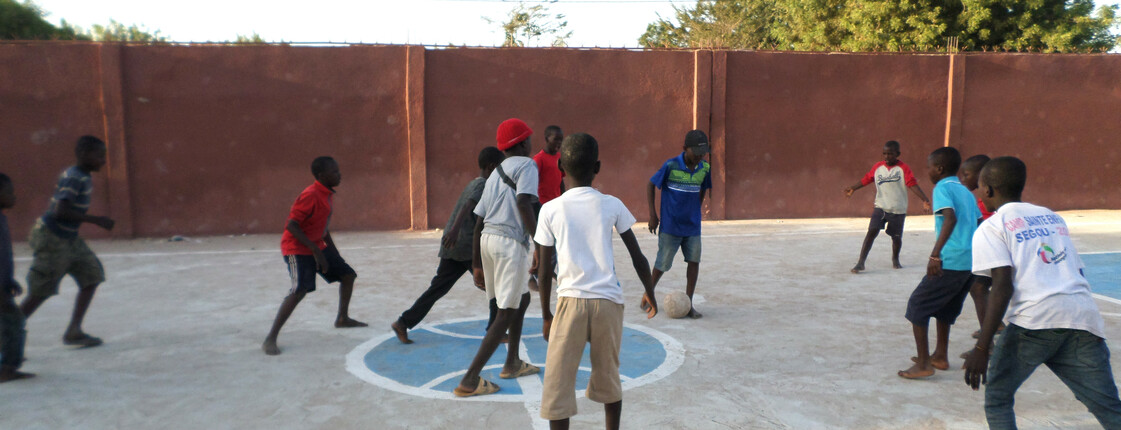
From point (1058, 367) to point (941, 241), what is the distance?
133 centimetres

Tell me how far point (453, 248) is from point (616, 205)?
181cm

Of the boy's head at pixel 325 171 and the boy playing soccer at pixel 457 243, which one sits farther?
the boy's head at pixel 325 171

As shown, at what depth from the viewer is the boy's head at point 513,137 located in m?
4.39

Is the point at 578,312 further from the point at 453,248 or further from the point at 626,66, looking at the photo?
the point at 626,66

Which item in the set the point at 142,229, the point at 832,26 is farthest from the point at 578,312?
the point at 832,26

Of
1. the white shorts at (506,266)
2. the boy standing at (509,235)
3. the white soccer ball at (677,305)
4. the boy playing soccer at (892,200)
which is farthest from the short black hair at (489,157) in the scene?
the boy playing soccer at (892,200)

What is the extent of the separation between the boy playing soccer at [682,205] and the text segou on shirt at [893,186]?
9.71ft

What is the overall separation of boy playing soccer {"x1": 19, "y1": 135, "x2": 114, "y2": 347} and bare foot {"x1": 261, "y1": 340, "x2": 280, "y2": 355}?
3.98 feet

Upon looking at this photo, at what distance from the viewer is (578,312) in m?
3.16

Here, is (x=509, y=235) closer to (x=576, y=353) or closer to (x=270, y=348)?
(x=576, y=353)

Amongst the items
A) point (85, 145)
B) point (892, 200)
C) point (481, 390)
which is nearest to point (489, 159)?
point (481, 390)

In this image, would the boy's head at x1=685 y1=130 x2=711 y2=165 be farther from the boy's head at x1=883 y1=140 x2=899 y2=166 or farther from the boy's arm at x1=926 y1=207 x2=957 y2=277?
the boy's head at x1=883 y1=140 x2=899 y2=166

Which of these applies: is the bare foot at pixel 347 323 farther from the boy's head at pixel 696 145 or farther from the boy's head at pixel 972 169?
the boy's head at pixel 972 169

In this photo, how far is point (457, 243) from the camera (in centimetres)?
484
